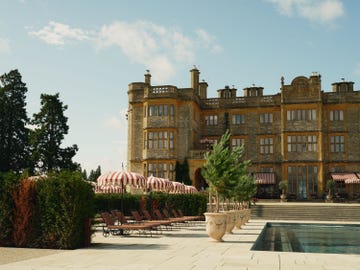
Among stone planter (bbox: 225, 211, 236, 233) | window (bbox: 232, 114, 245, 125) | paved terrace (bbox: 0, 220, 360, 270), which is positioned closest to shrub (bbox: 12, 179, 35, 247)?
paved terrace (bbox: 0, 220, 360, 270)

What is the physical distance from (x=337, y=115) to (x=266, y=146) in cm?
730

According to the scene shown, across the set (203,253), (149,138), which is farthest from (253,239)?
(149,138)

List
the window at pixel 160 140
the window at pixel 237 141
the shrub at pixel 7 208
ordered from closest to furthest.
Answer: the shrub at pixel 7 208
the window at pixel 160 140
the window at pixel 237 141

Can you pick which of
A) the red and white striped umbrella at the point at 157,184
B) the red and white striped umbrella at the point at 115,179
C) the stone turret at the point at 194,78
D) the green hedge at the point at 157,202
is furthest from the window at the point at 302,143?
the red and white striped umbrella at the point at 115,179

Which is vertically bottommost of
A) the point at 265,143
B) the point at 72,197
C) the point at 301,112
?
the point at 72,197

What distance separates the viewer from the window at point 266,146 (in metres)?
44.3

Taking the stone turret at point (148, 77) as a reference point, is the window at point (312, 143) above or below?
below

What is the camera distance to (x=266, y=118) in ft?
147

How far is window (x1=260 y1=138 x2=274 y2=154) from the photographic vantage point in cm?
4428

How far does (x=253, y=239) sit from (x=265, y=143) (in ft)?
94.0

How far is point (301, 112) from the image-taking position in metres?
42.5

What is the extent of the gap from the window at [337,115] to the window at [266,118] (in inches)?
226

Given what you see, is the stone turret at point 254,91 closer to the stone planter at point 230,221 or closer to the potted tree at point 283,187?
the potted tree at point 283,187

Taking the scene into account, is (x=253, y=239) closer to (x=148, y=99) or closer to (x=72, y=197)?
(x=72, y=197)
